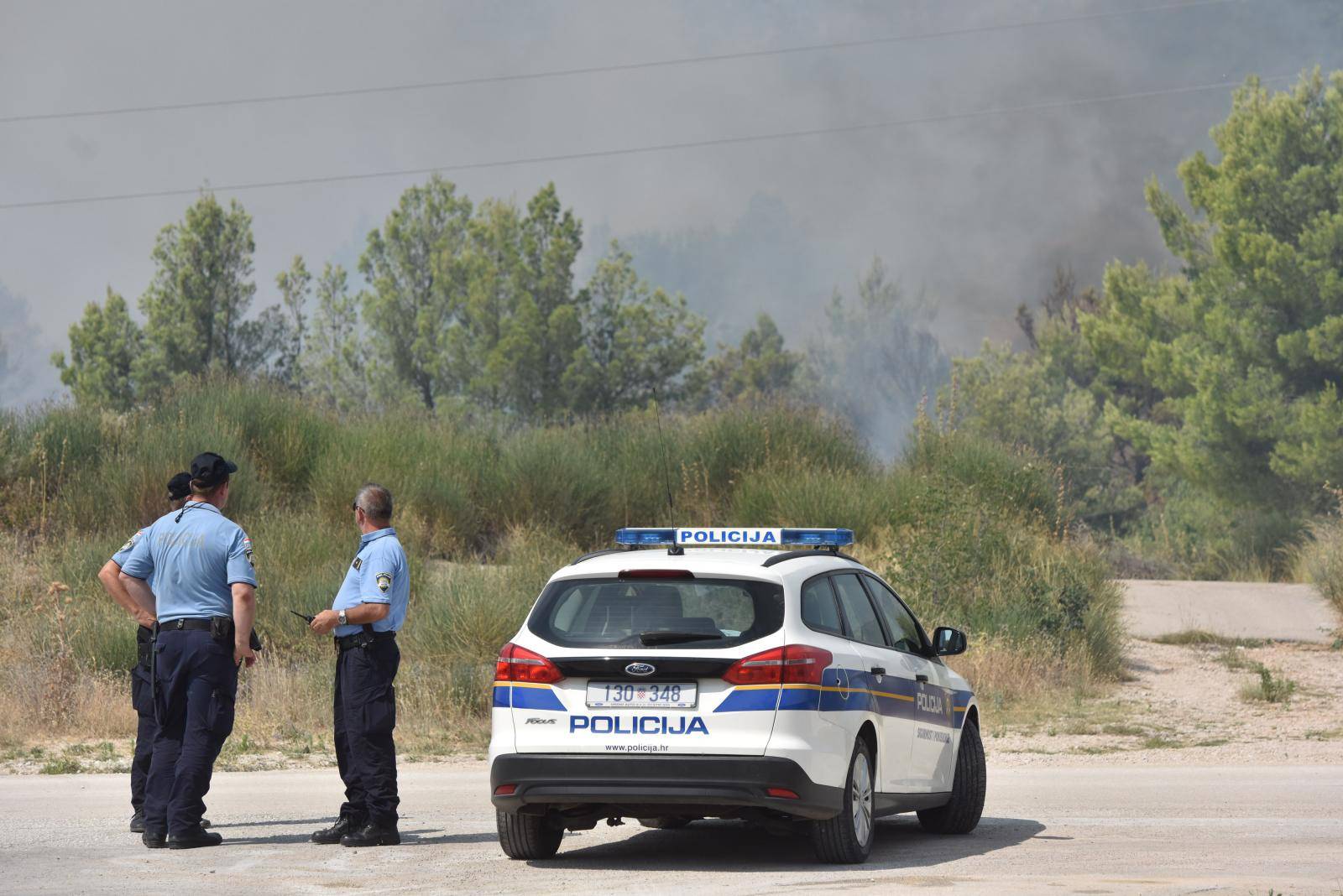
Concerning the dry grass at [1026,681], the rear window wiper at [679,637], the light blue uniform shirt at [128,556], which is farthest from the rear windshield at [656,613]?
the dry grass at [1026,681]

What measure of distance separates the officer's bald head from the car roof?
3.84ft

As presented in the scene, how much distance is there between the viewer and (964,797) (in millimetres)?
9984

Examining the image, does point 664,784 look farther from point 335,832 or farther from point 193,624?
point 193,624

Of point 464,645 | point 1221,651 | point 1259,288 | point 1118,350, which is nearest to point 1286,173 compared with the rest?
point 1259,288

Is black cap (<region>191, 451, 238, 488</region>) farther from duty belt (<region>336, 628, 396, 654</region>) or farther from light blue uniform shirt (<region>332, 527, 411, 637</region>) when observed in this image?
duty belt (<region>336, 628, 396, 654</region>)

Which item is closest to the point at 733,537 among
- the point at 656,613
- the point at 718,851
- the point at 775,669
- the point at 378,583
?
the point at 656,613

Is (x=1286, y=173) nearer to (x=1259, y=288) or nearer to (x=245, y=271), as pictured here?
(x=1259, y=288)

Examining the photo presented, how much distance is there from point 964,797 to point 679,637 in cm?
270

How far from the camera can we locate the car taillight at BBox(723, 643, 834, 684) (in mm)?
7973

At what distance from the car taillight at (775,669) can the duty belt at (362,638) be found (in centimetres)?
208

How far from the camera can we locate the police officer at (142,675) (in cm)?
932

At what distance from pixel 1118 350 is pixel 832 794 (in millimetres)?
44569

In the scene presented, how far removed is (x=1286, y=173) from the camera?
152ft

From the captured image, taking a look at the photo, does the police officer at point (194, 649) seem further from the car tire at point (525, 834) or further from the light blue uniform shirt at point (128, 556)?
the car tire at point (525, 834)
